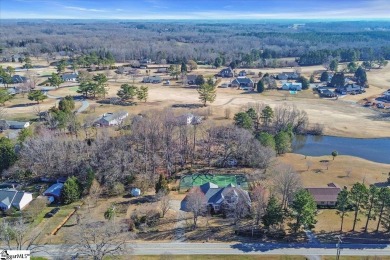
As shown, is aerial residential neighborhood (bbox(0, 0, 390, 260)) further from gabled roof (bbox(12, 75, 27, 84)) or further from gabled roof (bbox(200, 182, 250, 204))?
gabled roof (bbox(12, 75, 27, 84))

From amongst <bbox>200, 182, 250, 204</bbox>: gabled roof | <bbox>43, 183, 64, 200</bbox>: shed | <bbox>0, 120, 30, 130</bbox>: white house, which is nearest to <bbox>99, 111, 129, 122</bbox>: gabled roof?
<bbox>0, 120, 30, 130</bbox>: white house

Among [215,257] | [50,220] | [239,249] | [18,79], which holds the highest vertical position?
[18,79]

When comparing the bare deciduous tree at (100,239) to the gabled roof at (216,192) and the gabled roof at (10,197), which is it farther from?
the gabled roof at (10,197)

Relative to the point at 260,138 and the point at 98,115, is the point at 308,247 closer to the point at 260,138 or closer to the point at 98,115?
the point at 260,138

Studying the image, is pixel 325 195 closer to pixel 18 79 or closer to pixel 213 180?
pixel 213 180

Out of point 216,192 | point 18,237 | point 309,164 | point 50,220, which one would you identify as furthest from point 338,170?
point 18,237
